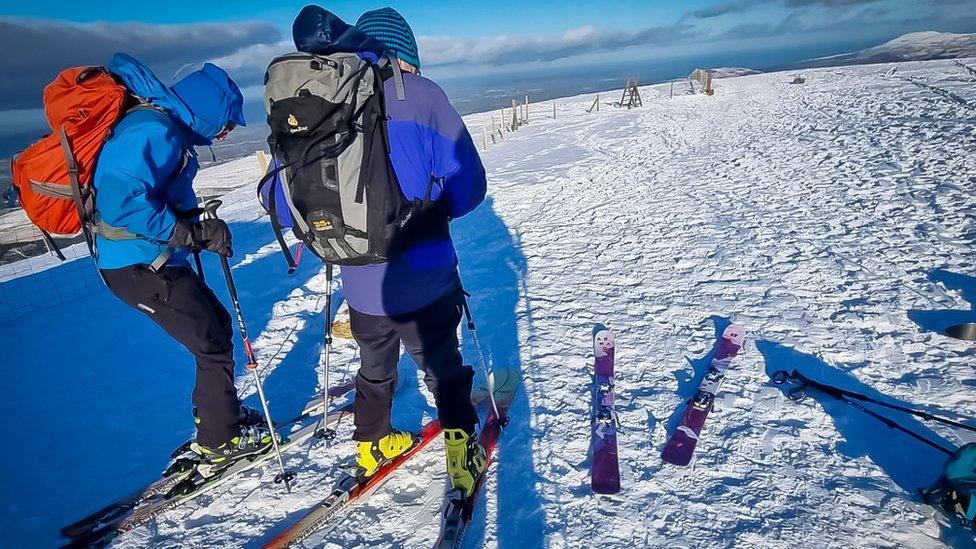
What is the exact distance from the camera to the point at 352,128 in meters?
1.80

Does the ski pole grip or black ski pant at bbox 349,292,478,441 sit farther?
the ski pole grip

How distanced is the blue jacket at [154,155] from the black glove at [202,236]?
0.16 feet

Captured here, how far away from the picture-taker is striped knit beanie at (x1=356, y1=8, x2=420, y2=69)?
2064 mm

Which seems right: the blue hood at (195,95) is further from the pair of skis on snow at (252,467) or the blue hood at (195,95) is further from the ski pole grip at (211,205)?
the pair of skis on snow at (252,467)

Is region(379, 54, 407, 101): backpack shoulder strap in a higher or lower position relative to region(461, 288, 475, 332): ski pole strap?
higher

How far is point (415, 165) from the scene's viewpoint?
1.93 m

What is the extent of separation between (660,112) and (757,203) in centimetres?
1899

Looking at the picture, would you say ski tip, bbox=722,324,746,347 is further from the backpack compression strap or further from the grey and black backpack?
the backpack compression strap

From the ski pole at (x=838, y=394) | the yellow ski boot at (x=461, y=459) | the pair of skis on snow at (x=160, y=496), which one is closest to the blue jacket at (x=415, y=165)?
the yellow ski boot at (x=461, y=459)

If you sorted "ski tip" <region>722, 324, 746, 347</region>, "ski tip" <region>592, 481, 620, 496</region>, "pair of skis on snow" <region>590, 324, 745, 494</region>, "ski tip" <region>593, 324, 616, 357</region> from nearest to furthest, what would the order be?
"ski tip" <region>592, 481, 620, 496</region> → "pair of skis on snow" <region>590, 324, 745, 494</region> → "ski tip" <region>722, 324, 746, 347</region> → "ski tip" <region>593, 324, 616, 357</region>

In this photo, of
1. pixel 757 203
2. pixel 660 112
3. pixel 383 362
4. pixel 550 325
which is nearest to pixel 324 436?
pixel 383 362

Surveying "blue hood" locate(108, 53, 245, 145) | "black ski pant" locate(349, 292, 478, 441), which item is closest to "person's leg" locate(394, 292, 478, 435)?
"black ski pant" locate(349, 292, 478, 441)

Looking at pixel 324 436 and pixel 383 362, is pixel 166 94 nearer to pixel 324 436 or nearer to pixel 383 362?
pixel 383 362

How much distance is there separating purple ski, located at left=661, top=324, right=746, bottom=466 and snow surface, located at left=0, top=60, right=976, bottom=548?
9 cm
